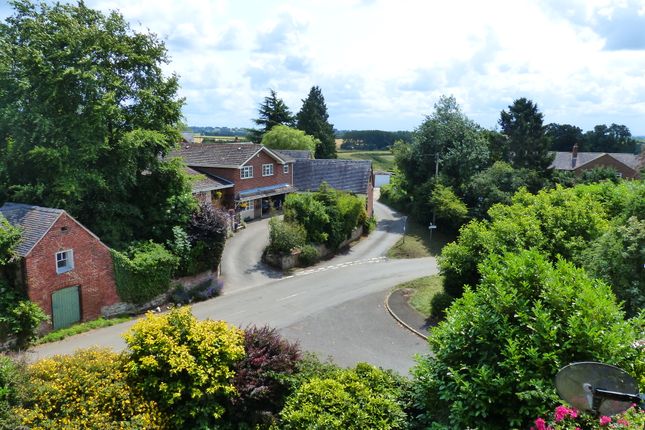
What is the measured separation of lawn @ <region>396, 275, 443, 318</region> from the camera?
26.1 metres

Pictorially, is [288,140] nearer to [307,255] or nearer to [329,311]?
[307,255]

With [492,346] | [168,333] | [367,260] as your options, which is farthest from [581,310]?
[367,260]

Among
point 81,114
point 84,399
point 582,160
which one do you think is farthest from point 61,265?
point 582,160

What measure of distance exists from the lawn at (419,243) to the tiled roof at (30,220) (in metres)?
24.6

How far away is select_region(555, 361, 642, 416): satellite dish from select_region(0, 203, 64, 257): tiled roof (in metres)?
20.3

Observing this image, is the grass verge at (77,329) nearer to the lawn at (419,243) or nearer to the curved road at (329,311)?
the curved road at (329,311)

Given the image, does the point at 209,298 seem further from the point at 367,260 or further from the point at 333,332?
the point at 367,260

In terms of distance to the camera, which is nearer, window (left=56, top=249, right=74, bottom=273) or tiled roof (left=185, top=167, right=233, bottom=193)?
window (left=56, top=249, right=74, bottom=273)

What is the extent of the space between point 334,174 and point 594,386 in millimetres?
43139

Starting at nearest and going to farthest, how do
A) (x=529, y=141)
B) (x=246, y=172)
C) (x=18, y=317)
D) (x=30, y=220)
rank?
(x=18, y=317), (x=30, y=220), (x=246, y=172), (x=529, y=141)

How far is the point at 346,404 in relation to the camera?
10.5 meters

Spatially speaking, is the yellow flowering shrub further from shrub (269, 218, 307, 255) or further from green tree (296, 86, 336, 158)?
green tree (296, 86, 336, 158)

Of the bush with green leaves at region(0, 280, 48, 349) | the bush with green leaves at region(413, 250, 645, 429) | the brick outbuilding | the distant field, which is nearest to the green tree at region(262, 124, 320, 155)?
the brick outbuilding

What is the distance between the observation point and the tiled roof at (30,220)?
66.2ft
